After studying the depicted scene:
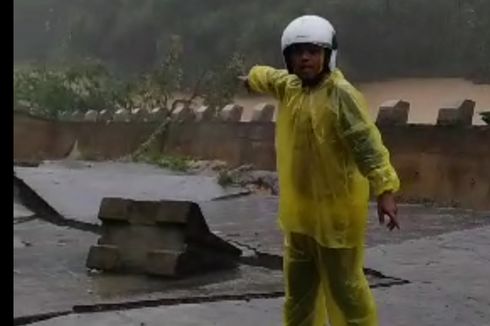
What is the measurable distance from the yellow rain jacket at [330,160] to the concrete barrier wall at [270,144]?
21.2 feet

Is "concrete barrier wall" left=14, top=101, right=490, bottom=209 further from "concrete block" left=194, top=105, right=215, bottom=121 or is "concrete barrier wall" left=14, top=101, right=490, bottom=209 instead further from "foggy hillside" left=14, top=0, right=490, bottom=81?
"foggy hillside" left=14, top=0, right=490, bottom=81

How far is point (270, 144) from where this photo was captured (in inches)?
531

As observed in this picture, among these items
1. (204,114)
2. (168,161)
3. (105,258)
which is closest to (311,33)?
(105,258)

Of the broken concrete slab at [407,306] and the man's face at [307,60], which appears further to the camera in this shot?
the broken concrete slab at [407,306]

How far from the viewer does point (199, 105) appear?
18.0 meters

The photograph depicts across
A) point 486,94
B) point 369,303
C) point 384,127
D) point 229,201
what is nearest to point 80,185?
point 229,201

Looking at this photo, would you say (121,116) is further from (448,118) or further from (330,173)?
(330,173)

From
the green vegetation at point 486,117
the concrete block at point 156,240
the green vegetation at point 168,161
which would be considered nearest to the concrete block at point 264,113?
the green vegetation at point 168,161

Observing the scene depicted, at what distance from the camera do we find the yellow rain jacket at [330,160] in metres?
3.65

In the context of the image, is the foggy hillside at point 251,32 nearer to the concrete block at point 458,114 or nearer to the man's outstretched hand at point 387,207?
the concrete block at point 458,114

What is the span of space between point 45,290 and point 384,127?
6156mm

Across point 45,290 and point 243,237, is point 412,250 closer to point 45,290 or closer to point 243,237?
point 243,237

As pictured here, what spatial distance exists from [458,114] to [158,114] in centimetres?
852

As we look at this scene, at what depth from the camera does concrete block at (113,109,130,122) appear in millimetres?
18750
